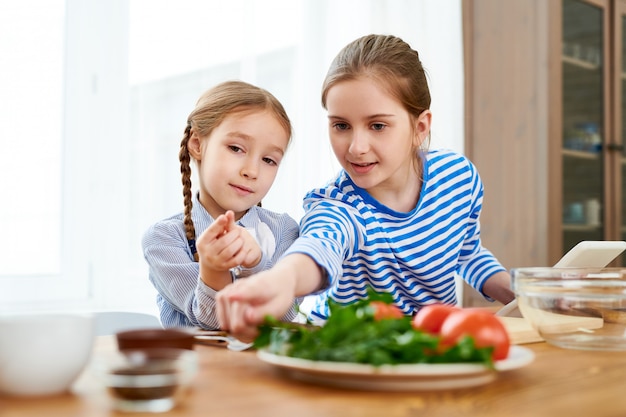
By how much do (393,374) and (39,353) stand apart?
32cm

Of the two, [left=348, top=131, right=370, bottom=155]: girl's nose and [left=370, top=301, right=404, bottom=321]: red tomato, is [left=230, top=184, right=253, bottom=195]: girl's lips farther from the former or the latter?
[left=370, top=301, right=404, bottom=321]: red tomato

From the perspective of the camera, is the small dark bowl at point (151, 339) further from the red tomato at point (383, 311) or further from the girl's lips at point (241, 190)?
the girl's lips at point (241, 190)

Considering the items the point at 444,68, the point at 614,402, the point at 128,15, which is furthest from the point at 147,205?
the point at 614,402

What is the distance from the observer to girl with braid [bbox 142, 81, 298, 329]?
1322 millimetres

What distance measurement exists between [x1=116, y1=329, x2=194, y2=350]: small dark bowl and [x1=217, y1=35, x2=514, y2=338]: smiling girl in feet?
1.63

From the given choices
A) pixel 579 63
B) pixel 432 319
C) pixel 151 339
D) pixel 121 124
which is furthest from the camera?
pixel 579 63

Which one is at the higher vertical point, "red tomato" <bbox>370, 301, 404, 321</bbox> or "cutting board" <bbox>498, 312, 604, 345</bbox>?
"red tomato" <bbox>370, 301, 404, 321</bbox>

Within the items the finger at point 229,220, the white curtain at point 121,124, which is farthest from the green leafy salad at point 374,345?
the white curtain at point 121,124

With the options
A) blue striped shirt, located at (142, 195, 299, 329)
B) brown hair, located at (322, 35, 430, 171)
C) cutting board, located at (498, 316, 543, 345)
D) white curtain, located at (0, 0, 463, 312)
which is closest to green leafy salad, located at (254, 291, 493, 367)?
cutting board, located at (498, 316, 543, 345)

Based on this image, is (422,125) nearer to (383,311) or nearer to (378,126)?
(378,126)

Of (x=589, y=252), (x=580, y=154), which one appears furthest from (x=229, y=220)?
(x=580, y=154)

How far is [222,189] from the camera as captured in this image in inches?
54.7

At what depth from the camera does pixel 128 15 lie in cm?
255

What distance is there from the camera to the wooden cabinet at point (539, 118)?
3.32 meters
